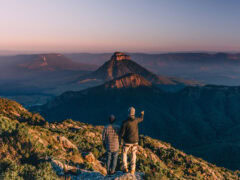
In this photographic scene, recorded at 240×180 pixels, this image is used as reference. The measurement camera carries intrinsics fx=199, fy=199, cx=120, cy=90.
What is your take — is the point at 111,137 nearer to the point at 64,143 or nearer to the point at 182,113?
the point at 64,143

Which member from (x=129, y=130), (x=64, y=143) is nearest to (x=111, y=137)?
(x=129, y=130)

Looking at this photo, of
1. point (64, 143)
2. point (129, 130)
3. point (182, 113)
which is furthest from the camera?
point (182, 113)

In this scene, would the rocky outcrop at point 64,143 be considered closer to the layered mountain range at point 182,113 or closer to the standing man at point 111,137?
the standing man at point 111,137

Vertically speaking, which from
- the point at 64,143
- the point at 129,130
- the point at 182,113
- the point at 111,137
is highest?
the point at 129,130

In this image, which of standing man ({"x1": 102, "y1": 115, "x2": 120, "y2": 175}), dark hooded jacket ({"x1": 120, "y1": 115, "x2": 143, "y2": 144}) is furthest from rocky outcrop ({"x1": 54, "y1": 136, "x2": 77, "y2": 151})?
dark hooded jacket ({"x1": 120, "y1": 115, "x2": 143, "y2": 144})

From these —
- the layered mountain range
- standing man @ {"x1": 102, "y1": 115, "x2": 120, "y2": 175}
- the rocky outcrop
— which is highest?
standing man @ {"x1": 102, "y1": 115, "x2": 120, "y2": 175}

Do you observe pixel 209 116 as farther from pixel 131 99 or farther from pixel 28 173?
pixel 28 173

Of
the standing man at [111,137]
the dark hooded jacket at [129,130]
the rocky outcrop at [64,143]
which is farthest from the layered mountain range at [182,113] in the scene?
the standing man at [111,137]

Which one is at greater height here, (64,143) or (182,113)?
(64,143)

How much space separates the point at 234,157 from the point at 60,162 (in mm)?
63427

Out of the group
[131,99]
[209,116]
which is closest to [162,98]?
[131,99]

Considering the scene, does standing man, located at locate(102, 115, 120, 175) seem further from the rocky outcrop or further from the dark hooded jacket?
the rocky outcrop

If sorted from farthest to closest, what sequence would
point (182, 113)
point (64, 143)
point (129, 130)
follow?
point (182, 113), point (64, 143), point (129, 130)

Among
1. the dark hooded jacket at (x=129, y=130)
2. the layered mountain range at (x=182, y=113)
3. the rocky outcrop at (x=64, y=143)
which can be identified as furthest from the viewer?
the layered mountain range at (x=182, y=113)
